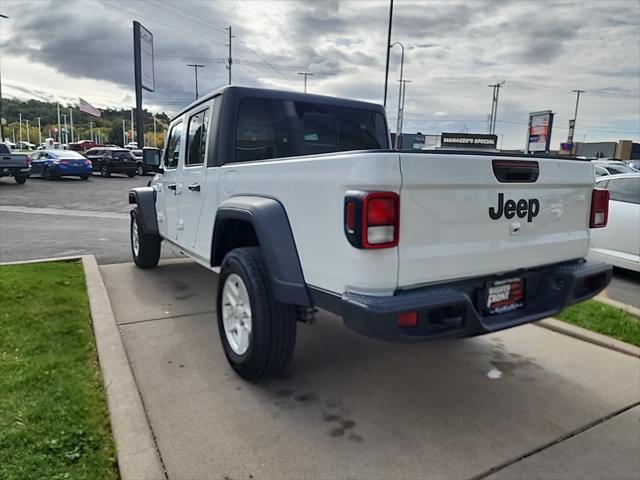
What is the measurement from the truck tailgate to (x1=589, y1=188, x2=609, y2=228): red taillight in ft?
0.41

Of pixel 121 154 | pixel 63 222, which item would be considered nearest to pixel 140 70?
pixel 121 154

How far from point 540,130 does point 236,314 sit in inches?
1617

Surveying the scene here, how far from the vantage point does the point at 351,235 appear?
235cm

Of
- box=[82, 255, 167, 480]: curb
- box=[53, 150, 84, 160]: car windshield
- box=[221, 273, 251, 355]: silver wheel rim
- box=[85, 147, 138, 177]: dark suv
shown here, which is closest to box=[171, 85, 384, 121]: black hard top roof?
box=[221, 273, 251, 355]: silver wheel rim

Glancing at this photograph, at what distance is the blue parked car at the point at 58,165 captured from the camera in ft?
74.6

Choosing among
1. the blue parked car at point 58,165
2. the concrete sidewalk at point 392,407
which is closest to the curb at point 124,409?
the concrete sidewalk at point 392,407

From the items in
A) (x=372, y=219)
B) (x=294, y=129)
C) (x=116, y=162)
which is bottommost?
(x=116, y=162)

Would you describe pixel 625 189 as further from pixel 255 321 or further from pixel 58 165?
pixel 58 165

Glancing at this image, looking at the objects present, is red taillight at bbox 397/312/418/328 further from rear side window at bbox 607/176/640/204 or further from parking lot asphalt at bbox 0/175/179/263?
rear side window at bbox 607/176/640/204

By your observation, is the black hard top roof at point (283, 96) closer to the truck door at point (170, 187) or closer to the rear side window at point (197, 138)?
the rear side window at point (197, 138)

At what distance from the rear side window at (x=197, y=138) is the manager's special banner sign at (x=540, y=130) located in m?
37.9

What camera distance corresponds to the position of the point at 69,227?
10359 millimetres

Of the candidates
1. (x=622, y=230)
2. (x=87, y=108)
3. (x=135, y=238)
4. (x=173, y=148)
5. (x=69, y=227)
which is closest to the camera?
(x=173, y=148)

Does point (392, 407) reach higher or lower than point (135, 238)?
lower
